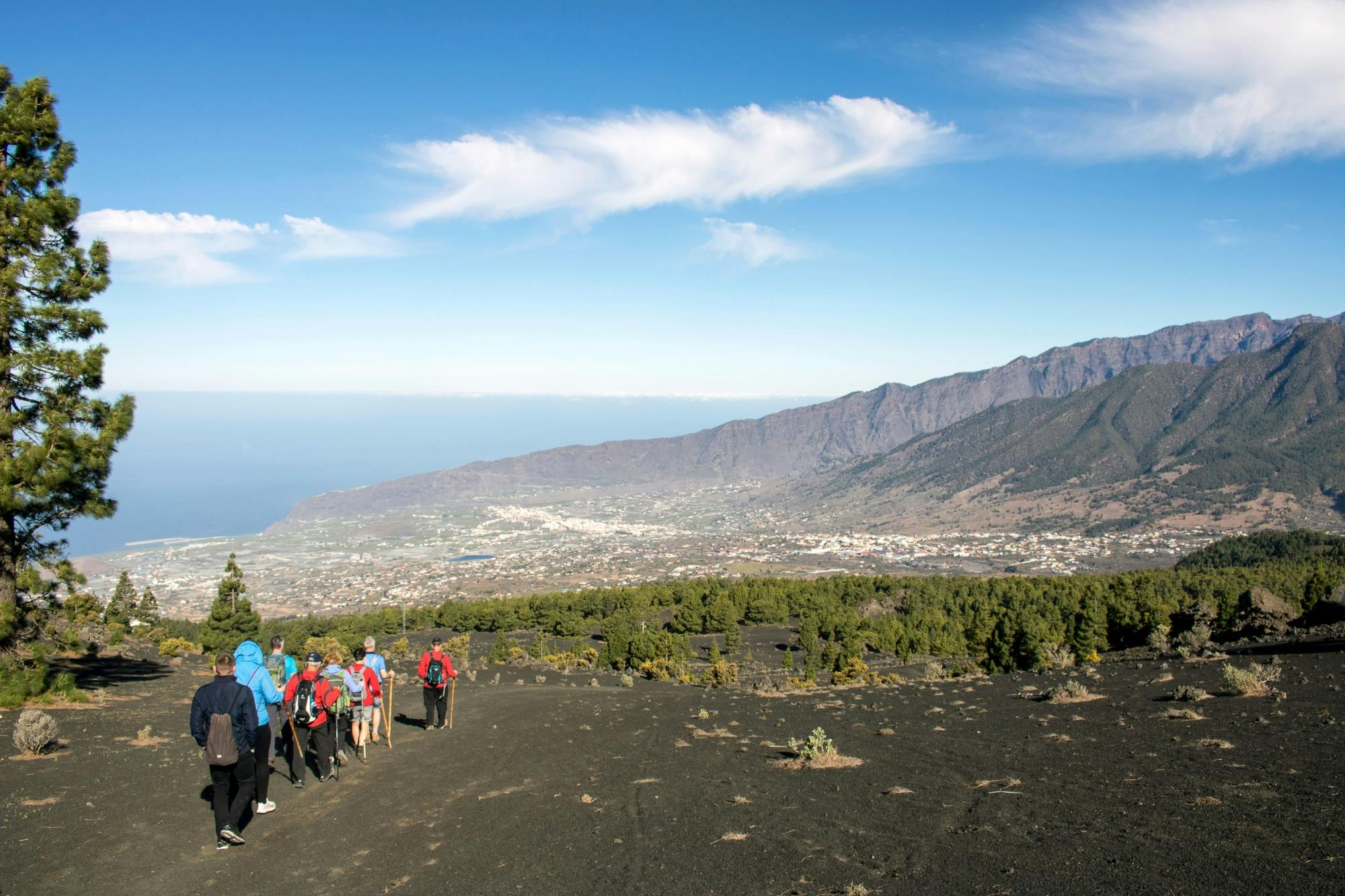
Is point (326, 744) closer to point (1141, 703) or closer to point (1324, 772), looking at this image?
point (1324, 772)

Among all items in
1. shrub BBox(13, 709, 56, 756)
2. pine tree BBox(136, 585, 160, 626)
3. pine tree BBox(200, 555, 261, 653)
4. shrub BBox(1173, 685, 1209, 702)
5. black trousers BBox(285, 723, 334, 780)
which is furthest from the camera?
pine tree BBox(136, 585, 160, 626)

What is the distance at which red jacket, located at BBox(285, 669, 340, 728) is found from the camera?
10594mm

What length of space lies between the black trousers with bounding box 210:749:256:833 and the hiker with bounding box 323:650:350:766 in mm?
2502

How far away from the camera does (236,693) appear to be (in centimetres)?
804

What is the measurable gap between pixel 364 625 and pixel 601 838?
136 feet

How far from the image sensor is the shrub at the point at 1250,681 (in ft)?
41.0

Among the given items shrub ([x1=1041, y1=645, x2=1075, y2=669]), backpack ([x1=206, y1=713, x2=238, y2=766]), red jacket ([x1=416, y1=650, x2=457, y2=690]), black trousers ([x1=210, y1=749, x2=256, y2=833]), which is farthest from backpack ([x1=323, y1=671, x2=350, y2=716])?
shrub ([x1=1041, y1=645, x2=1075, y2=669])

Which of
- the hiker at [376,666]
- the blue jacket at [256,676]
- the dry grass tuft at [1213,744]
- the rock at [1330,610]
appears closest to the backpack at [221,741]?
the blue jacket at [256,676]

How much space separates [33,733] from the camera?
34.6 feet

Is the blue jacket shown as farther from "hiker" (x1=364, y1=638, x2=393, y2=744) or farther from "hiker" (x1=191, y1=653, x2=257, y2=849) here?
"hiker" (x1=364, y1=638, x2=393, y2=744)

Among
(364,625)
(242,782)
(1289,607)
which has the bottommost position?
(364,625)

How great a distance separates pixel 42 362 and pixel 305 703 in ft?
30.5

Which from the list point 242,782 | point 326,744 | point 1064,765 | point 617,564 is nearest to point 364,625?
point 326,744

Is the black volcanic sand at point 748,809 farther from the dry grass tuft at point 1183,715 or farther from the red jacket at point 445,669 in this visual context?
the red jacket at point 445,669
